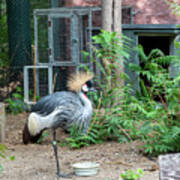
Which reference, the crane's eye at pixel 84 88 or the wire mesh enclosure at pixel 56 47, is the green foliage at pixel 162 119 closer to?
the crane's eye at pixel 84 88

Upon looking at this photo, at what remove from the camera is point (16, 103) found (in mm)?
7715

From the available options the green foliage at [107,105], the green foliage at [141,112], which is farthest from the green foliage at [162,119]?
the green foliage at [107,105]

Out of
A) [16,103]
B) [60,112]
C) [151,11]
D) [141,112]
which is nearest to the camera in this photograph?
[60,112]

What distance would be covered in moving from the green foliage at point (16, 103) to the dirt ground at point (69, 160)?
1649 millimetres

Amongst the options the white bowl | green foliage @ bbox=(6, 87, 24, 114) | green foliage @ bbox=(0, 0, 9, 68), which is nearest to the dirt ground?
the white bowl

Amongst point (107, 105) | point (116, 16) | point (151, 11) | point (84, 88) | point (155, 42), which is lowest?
point (107, 105)

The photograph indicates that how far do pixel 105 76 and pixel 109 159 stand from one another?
129 cm

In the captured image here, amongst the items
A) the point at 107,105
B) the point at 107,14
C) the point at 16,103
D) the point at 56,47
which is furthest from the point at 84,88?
the point at 16,103

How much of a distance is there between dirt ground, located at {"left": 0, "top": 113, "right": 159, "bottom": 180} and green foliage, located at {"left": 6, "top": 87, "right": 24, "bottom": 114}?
5.41ft

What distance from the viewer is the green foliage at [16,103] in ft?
24.8

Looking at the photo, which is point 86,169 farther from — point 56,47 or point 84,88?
point 56,47

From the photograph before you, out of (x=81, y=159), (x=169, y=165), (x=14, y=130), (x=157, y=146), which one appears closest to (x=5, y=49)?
(x=14, y=130)

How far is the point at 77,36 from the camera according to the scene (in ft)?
23.5

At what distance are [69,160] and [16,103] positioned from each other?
10.3 ft
